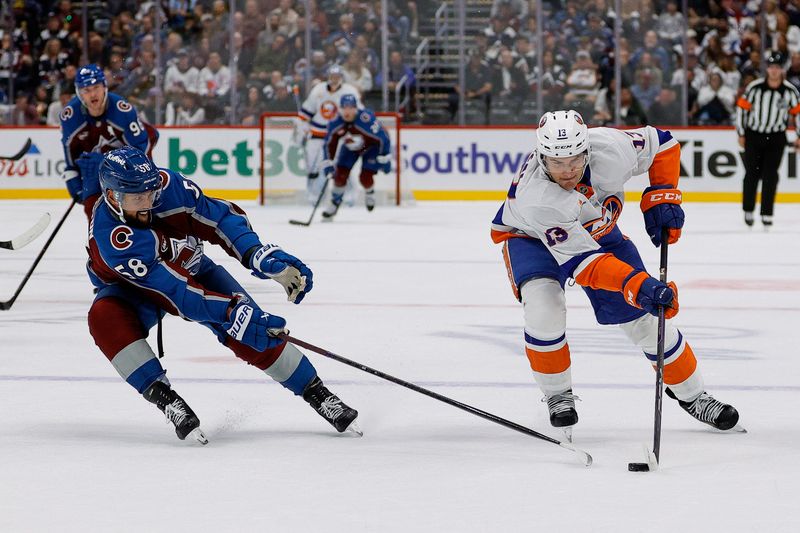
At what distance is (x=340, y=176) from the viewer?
11102 mm

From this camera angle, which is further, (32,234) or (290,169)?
(290,169)

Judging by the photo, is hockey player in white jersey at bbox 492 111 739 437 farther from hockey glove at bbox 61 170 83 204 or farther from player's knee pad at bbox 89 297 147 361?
hockey glove at bbox 61 170 83 204

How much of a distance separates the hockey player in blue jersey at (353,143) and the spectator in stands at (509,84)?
218cm

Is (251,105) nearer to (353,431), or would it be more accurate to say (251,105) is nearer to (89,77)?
(89,77)

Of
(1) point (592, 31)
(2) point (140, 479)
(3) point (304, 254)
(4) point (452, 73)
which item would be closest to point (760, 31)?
(1) point (592, 31)

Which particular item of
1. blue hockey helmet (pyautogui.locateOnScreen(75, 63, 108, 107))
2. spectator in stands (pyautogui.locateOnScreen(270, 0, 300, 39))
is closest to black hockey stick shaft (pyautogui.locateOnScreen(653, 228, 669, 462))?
blue hockey helmet (pyautogui.locateOnScreen(75, 63, 108, 107))

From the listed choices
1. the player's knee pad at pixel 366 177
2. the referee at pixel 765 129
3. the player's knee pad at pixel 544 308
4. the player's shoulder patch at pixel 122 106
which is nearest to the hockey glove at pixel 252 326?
the player's knee pad at pixel 544 308

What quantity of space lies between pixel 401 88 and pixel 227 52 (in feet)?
5.74

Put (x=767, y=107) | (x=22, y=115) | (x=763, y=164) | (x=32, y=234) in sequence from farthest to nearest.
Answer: (x=22, y=115), (x=763, y=164), (x=767, y=107), (x=32, y=234)

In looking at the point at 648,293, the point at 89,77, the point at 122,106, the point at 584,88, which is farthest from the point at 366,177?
the point at 648,293

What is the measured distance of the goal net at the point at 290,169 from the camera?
42.2 ft

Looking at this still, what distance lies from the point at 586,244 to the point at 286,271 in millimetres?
705

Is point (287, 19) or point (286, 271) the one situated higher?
point (287, 19)

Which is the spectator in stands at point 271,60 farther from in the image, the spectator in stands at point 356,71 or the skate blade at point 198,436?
the skate blade at point 198,436
